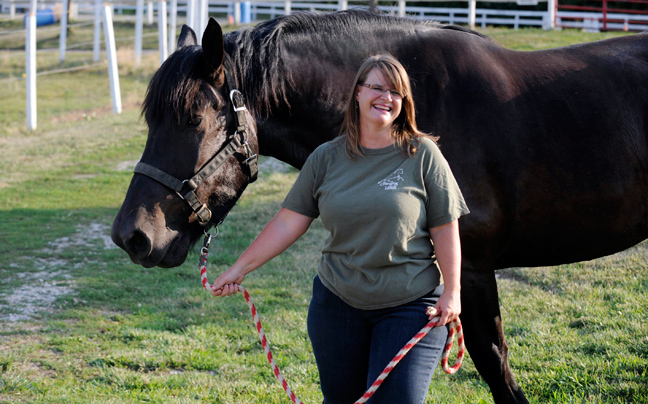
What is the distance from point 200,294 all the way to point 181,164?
118 inches

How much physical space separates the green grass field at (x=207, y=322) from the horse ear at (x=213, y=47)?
196 cm

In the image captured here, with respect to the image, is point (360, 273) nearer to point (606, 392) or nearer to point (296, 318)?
point (606, 392)

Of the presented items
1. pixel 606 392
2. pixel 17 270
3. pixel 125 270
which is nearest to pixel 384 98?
pixel 606 392

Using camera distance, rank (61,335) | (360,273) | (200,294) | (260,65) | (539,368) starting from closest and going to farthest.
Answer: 1. (360,273)
2. (260,65)
3. (539,368)
4. (61,335)
5. (200,294)

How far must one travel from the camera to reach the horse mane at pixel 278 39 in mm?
2912

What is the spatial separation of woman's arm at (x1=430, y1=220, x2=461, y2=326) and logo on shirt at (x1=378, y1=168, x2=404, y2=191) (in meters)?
0.22

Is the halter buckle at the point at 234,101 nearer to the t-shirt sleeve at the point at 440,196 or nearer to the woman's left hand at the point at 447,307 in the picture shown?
the t-shirt sleeve at the point at 440,196

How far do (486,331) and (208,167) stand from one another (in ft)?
4.71

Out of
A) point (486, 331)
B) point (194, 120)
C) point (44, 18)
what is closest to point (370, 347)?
point (486, 331)

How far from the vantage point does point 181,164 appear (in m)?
2.74

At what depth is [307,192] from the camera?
2.53 m

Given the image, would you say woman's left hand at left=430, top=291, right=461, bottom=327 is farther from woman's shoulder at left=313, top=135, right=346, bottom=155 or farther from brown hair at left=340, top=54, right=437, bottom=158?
woman's shoulder at left=313, top=135, right=346, bottom=155

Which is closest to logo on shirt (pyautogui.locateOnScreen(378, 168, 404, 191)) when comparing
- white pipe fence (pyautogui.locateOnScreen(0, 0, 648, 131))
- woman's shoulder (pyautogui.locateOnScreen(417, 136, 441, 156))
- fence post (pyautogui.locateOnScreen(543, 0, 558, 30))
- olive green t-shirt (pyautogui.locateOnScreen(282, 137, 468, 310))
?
olive green t-shirt (pyautogui.locateOnScreen(282, 137, 468, 310))

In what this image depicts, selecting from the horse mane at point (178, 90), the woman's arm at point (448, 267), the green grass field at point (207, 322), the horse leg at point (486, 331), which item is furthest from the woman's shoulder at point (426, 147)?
the green grass field at point (207, 322)
